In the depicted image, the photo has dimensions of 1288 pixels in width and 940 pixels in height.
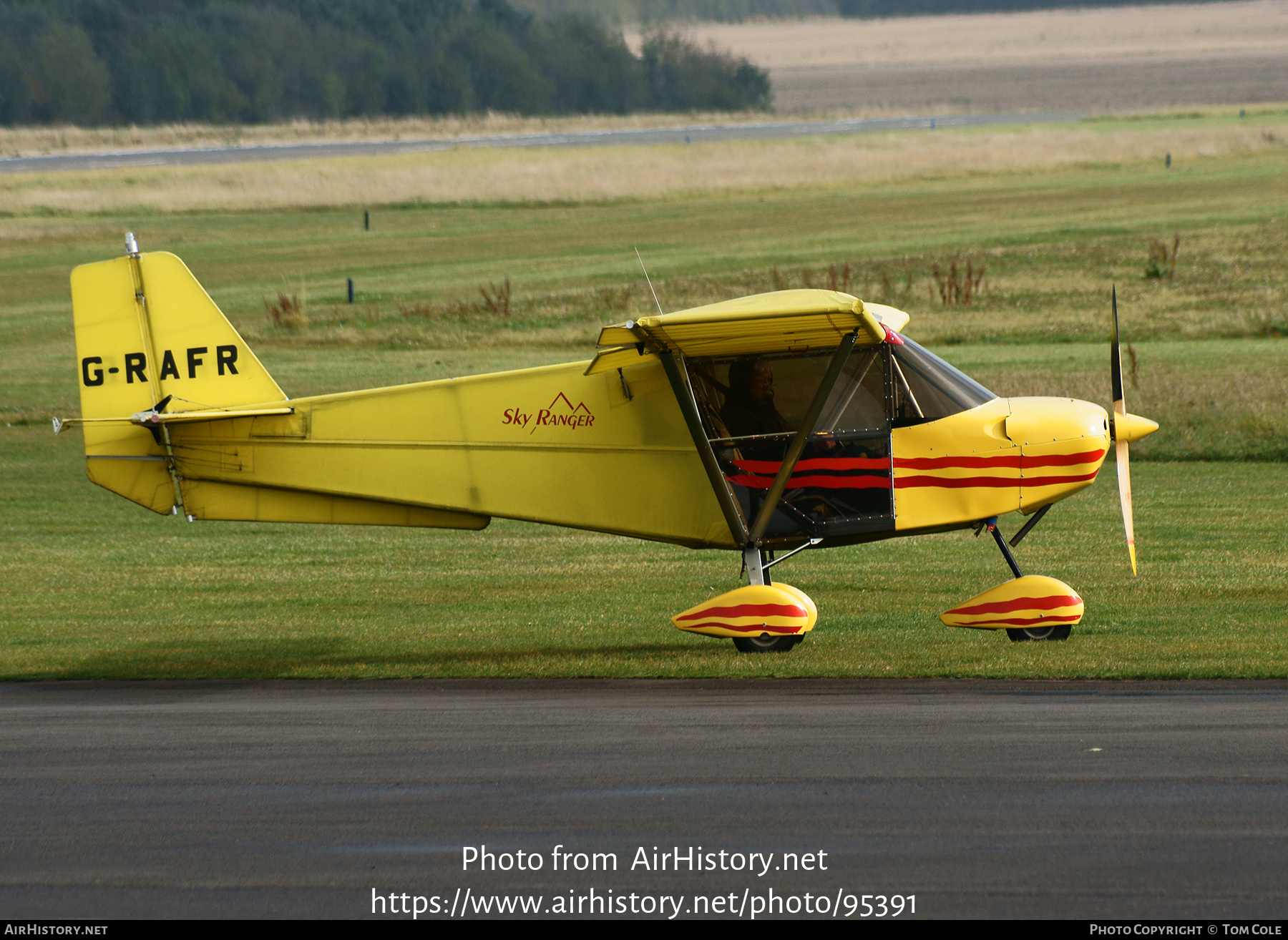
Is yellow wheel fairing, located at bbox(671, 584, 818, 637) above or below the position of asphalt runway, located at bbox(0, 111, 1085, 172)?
below

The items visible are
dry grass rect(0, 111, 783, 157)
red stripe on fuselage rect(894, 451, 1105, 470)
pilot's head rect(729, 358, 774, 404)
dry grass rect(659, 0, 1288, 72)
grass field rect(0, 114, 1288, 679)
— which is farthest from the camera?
dry grass rect(659, 0, 1288, 72)

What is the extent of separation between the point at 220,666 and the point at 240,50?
331 feet

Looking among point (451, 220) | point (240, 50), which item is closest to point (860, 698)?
point (451, 220)

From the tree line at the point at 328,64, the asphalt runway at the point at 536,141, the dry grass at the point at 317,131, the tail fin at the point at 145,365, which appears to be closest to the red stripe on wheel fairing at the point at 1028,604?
the tail fin at the point at 145,365

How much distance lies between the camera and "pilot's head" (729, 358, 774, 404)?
10.1m

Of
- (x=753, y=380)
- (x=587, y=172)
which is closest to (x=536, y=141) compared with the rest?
(x=587, y=172)

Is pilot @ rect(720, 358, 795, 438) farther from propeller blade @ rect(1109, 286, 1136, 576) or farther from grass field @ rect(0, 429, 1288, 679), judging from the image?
propeller blade @ rect(1109, 286, 1136, 576)

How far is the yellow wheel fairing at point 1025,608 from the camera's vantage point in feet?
33.1

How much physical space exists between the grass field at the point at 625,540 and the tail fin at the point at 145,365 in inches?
61.1

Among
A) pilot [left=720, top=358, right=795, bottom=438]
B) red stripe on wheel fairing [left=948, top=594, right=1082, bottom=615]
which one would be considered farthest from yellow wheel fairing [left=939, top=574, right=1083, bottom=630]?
pilot [left=720, top=358, right=795, bottom=438]

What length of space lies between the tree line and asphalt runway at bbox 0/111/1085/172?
1835 centimetres

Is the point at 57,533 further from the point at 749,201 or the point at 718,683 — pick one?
the point at 749,201

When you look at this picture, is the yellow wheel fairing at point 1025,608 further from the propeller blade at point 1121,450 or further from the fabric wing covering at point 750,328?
the fabric wing covering at point 750,328

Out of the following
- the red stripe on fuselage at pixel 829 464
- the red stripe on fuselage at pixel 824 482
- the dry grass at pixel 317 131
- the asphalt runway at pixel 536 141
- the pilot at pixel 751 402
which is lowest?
the red stripe on fuselage at pixel 824 482
